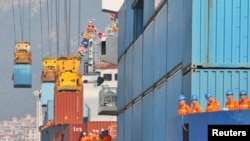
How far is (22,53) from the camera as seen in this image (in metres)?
103

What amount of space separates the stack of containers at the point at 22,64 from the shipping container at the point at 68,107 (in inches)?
442

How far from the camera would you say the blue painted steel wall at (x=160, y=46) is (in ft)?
96.8

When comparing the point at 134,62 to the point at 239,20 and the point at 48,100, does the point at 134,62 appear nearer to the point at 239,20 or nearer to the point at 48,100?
the point at 239,20

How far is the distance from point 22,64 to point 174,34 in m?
78.0

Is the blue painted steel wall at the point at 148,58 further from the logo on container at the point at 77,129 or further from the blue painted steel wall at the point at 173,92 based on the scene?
the logo on container at the point at 77,129

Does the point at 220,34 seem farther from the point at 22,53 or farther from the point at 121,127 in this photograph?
the point at 22,53

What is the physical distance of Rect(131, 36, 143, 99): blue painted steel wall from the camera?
119 ft

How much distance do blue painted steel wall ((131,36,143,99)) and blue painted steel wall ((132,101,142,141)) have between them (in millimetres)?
479

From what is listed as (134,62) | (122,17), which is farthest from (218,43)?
(122,17)

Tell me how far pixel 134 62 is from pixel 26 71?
213 ft

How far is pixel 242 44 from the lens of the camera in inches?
943

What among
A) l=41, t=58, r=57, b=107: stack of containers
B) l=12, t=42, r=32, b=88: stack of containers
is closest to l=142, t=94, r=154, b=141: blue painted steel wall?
l=12, t=42, r=32, b=88: stack of containers

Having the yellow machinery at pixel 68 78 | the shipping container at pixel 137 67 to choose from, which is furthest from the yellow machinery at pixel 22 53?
the shipping container at pixel 137 67

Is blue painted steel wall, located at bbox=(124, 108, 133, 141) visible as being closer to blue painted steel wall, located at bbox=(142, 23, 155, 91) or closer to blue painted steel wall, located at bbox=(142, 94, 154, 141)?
blue painted steel wall, located at bbox=(142, 23, 155, 91)
